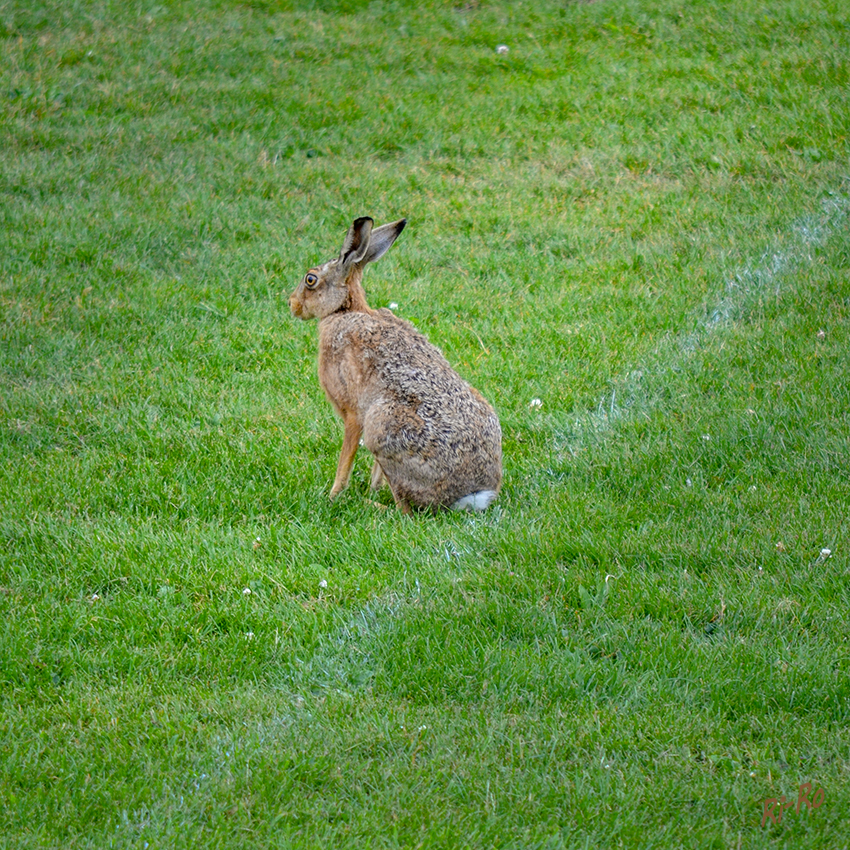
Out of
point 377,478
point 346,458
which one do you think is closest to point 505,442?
point 377,478

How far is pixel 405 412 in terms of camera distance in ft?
22.2

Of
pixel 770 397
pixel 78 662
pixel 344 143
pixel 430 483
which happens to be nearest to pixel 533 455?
pixel 430 483

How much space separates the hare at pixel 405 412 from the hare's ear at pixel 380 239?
184 mm

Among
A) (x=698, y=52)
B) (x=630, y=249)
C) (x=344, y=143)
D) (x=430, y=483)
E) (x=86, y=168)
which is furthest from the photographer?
(x=698, y=52)

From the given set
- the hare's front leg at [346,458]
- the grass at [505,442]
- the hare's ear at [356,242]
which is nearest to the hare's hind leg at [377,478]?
the grass at [505,442]

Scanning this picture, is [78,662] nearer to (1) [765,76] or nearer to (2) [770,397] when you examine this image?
(2) [770,397]

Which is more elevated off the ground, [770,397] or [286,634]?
[770,397]

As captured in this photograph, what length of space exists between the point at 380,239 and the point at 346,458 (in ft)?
6.28

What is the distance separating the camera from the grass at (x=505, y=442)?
463 centimetres

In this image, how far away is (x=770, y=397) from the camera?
25.1 feet

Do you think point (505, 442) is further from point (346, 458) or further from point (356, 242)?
point (356, 242)

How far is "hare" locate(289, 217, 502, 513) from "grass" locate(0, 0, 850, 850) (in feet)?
0.70

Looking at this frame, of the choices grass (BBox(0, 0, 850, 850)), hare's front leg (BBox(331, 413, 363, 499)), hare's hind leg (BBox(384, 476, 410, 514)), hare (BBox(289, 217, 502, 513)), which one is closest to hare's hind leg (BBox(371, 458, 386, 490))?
hare (BBox(289, 217, 502, 513))

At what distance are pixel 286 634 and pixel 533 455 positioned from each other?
8.34ft
